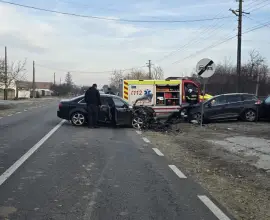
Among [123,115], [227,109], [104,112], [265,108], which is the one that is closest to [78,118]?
[104,112]

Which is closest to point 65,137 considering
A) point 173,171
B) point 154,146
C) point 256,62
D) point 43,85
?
point 154,146

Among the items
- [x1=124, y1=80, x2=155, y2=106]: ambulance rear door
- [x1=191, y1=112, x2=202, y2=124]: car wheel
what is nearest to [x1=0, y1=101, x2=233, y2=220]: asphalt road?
[x1=191, y1=112, x2=202, y2=124]: car wheel

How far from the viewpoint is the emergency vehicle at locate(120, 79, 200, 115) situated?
73.4 ft

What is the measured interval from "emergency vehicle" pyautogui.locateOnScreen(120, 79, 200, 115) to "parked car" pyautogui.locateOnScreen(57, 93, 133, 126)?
17.0 ft

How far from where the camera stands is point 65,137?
13.1 meters

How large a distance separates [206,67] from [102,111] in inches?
192

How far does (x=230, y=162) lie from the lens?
30.1ft

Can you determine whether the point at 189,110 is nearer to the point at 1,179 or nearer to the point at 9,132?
the point at 9,132

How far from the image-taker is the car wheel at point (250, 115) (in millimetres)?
19547

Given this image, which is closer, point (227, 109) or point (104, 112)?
point (104, 112)

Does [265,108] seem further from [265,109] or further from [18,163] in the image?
[18,163]

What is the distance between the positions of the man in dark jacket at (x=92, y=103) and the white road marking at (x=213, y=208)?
1107 centimetres

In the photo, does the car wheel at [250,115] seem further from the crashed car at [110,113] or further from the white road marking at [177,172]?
the white road marking at [177,172]

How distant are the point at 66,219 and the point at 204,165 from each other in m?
4.72
